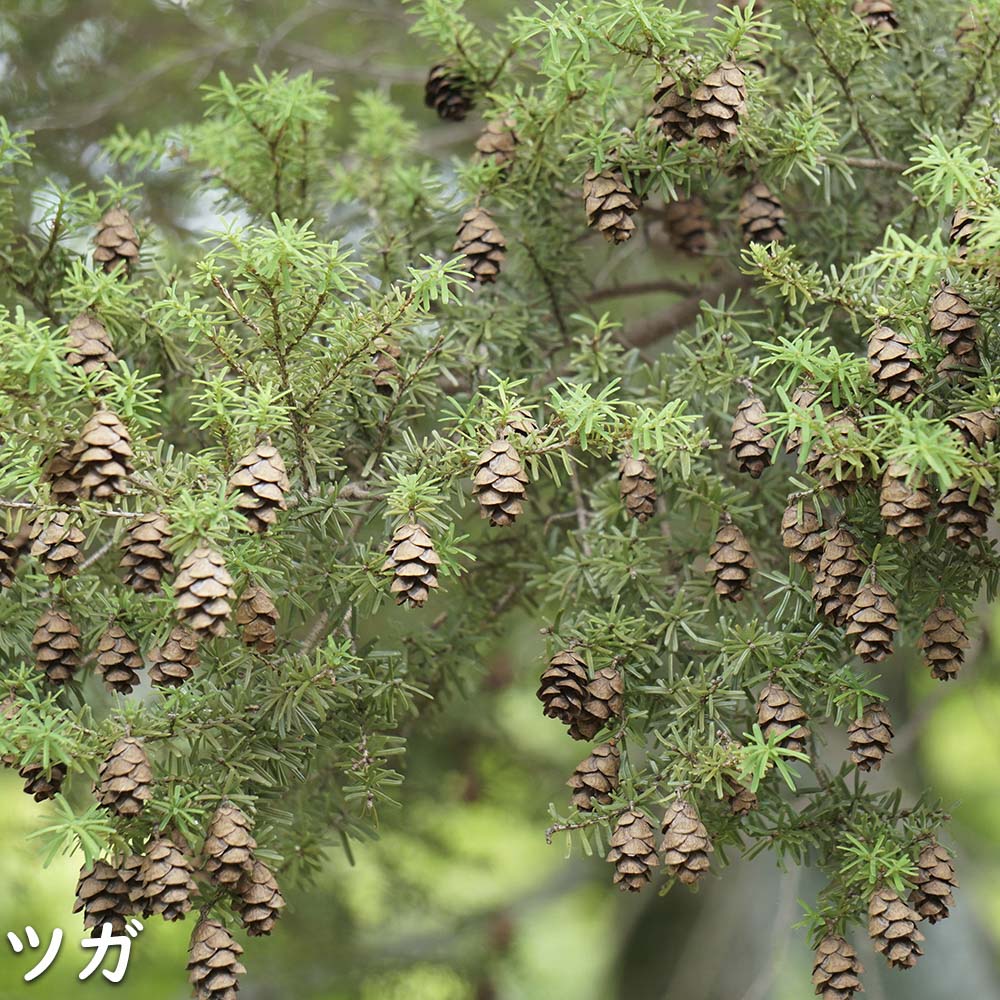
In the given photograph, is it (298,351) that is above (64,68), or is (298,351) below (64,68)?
below

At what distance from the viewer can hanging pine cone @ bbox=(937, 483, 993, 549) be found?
0.70 meters

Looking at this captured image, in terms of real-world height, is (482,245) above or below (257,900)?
above

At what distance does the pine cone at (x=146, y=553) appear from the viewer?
0.69 metres

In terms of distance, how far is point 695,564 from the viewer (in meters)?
0.98

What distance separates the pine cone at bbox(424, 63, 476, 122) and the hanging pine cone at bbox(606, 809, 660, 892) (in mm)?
650

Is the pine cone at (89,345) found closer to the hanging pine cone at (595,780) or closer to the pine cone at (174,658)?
the pine cone at (174,658)

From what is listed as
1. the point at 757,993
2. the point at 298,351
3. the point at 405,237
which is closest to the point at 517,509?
the point at 298,351

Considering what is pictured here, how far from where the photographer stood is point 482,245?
0.93m

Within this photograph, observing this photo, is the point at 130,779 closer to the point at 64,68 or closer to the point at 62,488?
the point at 62,488

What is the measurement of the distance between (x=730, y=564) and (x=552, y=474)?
15 cm

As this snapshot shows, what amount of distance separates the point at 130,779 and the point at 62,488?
187mm

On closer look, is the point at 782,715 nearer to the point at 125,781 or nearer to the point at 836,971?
the point at 836,971

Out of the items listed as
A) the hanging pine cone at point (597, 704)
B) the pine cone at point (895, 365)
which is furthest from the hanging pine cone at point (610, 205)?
the hanging pine cone at point (597, 704)

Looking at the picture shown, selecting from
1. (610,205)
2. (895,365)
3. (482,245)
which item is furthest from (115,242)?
(895,365)
